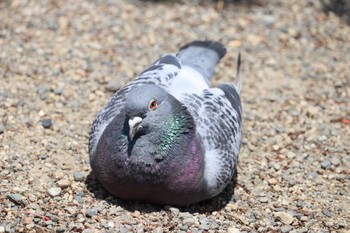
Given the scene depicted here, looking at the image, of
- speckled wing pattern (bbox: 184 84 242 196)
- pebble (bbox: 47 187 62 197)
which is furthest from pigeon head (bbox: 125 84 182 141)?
pebble (bbox: 47 187 62 197)

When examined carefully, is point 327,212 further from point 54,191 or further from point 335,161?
point 54,191

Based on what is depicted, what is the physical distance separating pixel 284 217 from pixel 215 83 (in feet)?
8.27

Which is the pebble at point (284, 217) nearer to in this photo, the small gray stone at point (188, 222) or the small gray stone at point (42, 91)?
the small gray stone at point (188, 222)

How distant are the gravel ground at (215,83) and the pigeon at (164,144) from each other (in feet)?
0.91

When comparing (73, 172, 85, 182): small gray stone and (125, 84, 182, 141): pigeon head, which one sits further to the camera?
(73, 172, 85, 182): small gray stone

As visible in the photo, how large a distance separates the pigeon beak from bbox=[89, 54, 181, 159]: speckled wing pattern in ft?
1.50

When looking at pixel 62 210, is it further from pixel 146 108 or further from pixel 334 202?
pixel 334 202

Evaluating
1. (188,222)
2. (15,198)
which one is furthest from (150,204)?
(15,198)

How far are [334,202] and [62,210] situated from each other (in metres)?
2.40

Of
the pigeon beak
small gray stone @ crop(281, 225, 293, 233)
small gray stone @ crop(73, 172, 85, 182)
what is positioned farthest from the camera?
small gray stone @ crop(73, 172, 85, 182)

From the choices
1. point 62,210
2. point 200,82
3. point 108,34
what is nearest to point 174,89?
point 200,82

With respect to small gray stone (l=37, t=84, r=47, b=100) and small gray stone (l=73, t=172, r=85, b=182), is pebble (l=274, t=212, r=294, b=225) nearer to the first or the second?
small gray stone (l=73, t=172, r=85, b=182)

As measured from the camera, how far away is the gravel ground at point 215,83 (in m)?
5.18

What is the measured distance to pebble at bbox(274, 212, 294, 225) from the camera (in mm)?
5265
